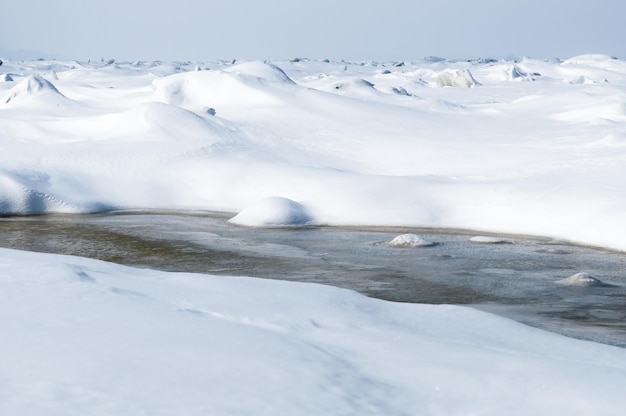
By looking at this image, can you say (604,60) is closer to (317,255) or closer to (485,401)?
(317,255)

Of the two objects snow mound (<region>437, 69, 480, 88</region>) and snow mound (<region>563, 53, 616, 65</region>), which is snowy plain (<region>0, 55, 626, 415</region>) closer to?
snow mound (<region>437, 69, 480, 88</region>)

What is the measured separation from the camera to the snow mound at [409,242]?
845 centimetres

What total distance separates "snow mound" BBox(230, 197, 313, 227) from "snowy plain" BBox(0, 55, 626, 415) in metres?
0.02

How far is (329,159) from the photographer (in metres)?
12.2

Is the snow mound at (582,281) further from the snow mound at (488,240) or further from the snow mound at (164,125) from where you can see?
the snow mound at (164,125)

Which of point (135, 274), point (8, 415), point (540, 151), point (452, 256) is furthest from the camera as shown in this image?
point (540, 151)

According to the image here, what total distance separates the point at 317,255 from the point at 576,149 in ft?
19.2

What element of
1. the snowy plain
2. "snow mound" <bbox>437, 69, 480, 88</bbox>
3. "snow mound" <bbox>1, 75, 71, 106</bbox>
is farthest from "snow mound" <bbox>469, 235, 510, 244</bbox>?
"snow mound" <bbox>437, 69, 480, 88</bbox>

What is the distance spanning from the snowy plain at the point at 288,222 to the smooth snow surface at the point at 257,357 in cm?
1

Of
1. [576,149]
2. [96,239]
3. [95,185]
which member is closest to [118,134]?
[95,185]

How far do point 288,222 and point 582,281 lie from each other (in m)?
3.63

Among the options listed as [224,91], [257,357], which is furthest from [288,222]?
[224,91]

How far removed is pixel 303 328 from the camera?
12.7ft

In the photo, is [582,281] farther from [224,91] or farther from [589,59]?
[589,59]
